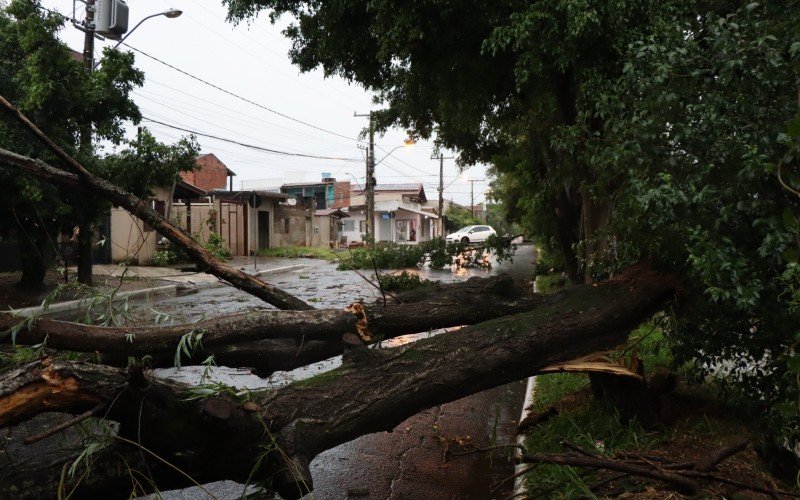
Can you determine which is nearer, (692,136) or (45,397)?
(45,397)

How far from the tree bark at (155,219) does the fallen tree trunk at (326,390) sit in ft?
3.42

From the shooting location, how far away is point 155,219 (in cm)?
406

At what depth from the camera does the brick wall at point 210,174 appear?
40625mm

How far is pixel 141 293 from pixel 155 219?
1080cm

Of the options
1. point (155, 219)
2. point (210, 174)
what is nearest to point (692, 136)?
point (155, 219)

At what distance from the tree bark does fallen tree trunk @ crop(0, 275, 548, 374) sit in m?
0.56

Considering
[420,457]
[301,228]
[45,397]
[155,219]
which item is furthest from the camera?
[301,228]

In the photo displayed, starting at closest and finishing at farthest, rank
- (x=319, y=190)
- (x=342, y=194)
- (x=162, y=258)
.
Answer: (x=162, y=258), (x=319, y=190), (x=342, y=194)

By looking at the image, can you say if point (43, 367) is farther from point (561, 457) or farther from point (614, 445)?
point (614, 445)

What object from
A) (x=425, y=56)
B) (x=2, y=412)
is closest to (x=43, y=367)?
(x=2, y=412)

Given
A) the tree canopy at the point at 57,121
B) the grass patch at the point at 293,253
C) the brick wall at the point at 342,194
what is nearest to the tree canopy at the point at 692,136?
the tree canopy at the point at 57,121

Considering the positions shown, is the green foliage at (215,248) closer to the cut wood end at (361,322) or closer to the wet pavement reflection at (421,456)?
the wet pavement reflection at (421,456)

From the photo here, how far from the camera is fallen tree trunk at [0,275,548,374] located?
3336mm

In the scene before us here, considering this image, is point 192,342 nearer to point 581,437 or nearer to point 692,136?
point 581,437
